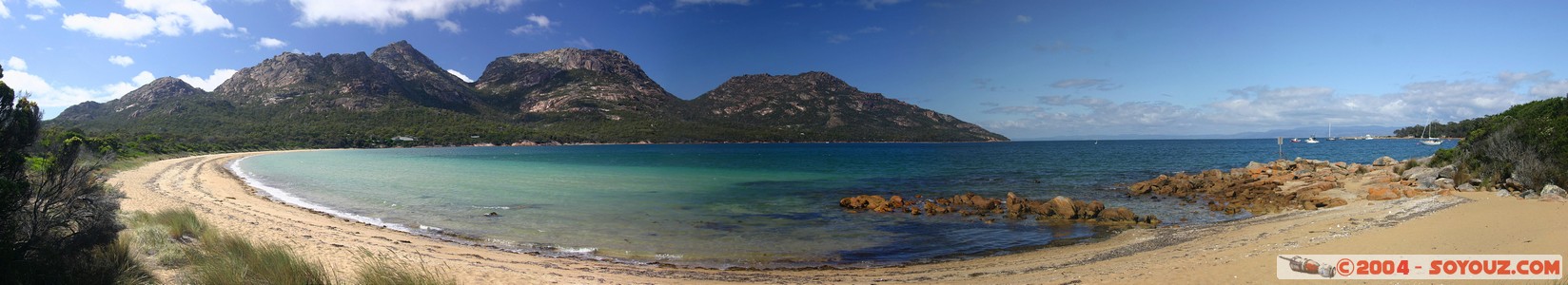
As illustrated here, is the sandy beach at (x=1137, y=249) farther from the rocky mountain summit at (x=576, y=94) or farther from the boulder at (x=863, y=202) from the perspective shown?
the rocky mountain summit at (x=576, y=94)

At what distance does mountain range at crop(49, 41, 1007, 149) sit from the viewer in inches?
4387

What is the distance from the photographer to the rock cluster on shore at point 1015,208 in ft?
50.5

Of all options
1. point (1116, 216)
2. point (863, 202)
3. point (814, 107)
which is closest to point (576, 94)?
point (814, 107)

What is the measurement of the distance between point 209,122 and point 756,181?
12221cm

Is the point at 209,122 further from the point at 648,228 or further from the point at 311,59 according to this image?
the point at 648,228

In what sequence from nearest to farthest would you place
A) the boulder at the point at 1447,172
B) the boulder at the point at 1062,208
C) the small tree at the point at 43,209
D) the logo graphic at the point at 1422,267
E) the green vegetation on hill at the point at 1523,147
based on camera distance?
the small tree at the point at 43,209
the logo graphic at the point at 1422,267
the green vegetation on hill at the point at 1523,147
the boulder at the point at 1062,208
the boulder at the point at 1447,172

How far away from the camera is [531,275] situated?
27.7 ft

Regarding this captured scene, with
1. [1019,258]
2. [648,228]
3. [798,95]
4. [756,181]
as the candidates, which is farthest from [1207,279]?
[798,95]

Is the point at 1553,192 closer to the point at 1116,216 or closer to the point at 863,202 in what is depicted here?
the point at 1116,216

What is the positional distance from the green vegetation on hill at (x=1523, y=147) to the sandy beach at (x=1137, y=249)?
2815mm

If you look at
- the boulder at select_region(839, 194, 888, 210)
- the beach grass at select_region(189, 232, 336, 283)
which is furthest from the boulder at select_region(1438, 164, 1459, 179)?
the beach grass at select_region(189, 232, 336, 283)

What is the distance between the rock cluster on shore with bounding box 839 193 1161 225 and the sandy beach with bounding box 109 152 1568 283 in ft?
5.96

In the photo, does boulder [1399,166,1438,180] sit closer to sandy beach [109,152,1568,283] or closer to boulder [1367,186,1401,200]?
boulder [1367,186,1401,200]

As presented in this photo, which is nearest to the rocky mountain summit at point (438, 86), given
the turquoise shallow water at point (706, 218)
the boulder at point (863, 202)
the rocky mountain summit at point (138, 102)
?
the rocky mountain summit at point (138, 102)
